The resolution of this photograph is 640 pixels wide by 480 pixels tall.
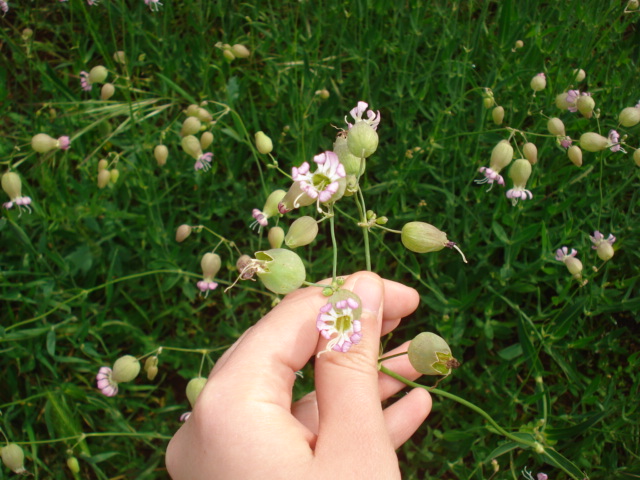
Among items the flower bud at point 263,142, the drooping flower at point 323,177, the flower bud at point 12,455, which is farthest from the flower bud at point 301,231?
the flower bud at point 12,455

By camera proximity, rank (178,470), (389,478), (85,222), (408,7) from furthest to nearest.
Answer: (408,7), (85,222), (178,470), (389,478)

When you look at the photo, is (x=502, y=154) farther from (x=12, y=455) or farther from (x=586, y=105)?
(x=12, y=455)

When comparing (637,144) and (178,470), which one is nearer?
(178,470)

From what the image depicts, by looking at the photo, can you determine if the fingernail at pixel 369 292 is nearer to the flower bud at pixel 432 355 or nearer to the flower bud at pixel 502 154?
the flower bud at pixel 432 355

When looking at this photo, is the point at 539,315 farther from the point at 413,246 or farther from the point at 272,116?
the point at 272,116

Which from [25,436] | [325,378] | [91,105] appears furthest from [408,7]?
[25,436]

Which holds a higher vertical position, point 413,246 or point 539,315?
point 413,246

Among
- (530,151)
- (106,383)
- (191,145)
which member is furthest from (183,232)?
(530,151)
